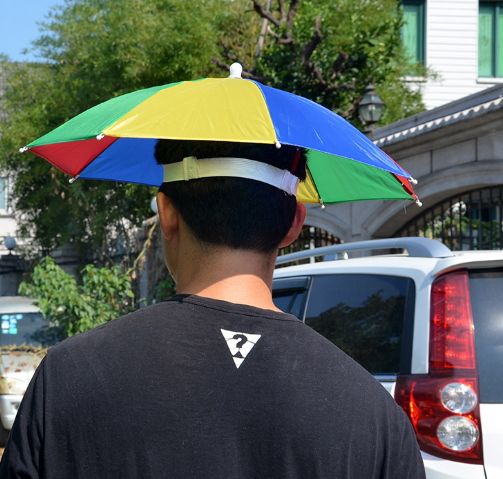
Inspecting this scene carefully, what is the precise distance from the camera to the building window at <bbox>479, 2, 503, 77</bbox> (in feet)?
82.9

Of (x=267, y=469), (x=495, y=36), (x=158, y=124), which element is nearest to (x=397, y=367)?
(x=158, y=124)

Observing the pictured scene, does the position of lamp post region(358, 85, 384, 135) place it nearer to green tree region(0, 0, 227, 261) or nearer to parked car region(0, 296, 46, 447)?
green tree region(0, 0, 227, 261)

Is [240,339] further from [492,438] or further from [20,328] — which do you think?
[20,328]

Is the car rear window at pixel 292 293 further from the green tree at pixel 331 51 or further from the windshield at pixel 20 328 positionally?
the green tree at pixel 331 51

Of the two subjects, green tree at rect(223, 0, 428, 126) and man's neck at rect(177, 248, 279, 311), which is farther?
green tree at rect(223, 0, 428, 126)

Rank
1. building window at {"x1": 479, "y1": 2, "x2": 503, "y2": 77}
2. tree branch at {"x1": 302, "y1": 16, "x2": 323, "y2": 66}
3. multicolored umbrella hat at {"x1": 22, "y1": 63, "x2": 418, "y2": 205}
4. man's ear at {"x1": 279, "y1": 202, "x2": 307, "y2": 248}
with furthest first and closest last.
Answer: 1. building window at {"x1": 479, "y1": 2, "x2": 503, "y2": 77}
2. tree branch at {"x1": 302, "y1": 16, "x2": 323, "y2": 66}
3. multicolored umbrella hat at {"x1": 22, "y1": 63, "x2": 418, "y2": 205}
4. man's ear at {"x1": 279, "y1": 202, "x2": 307, "y2": 248}

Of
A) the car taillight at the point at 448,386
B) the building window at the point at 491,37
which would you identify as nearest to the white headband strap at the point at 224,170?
the car taillight at the point at 448,386

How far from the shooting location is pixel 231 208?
202 cm

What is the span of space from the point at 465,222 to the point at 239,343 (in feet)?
37.0

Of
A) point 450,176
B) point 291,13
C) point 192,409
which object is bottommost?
point 192,409

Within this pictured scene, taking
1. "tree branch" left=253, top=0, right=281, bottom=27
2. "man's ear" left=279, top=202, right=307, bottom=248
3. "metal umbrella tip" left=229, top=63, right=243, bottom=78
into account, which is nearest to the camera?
"man's ear" left=279, top=202, right=307, bottom=248

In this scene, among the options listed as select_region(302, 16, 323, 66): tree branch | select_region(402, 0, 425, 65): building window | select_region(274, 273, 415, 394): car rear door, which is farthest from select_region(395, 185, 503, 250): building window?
select_region(402, 0, 425, 65): building window

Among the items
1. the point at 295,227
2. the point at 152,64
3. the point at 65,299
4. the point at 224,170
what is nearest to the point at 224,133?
the point at 224,170

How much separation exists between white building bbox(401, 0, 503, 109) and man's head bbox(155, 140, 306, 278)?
2308cm
